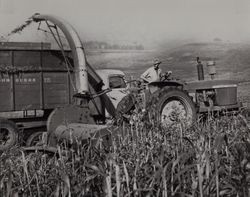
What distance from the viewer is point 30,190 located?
108 inches

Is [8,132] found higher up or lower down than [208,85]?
lower down

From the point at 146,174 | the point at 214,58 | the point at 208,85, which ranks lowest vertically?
the point at 146,174

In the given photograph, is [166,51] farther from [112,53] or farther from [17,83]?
[17,83]

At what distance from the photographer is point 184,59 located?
28094 millimetres

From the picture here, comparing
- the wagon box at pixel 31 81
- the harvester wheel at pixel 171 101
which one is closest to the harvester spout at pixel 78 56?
the wagon box at pixel 31 81

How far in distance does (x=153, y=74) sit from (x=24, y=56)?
9.81ft

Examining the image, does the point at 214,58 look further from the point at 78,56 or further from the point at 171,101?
the point at 78,56

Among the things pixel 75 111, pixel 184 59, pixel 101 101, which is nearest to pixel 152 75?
pixel 101 101

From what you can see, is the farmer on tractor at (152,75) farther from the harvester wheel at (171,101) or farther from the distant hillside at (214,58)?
the distant hillside at (214,58)

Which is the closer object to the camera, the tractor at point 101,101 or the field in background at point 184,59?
the tractor at point 101,101

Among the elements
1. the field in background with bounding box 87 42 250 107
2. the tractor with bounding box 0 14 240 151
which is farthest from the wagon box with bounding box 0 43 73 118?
the field in background with bounding box 87 42 250 107

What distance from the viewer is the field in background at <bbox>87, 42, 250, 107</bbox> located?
2381 centimetres

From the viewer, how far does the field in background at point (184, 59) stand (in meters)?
23.8

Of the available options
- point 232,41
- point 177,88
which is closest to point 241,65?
point 232,41
